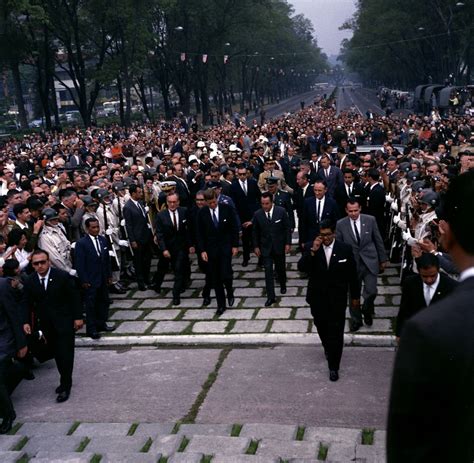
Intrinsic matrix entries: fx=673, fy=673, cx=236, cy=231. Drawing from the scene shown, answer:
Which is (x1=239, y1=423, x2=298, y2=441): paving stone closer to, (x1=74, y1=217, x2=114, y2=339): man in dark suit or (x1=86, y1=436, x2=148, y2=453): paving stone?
(x1=86, y1=436, x2=148, y2=453): paving stone

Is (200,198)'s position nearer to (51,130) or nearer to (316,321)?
(316,321)

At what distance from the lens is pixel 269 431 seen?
580 cm

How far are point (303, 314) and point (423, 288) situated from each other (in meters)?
3.74

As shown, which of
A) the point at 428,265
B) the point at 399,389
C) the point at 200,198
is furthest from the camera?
the point at 200,198

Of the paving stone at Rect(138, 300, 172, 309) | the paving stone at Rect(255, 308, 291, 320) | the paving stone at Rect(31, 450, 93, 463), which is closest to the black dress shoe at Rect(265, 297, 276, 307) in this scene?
the paving stone at Rect(255, 308, 291, 320)

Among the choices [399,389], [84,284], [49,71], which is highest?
[49,71]

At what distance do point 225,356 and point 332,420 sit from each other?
2096mm

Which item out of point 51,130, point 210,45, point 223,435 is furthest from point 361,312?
point 210,45

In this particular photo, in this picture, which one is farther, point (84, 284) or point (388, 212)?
point (388, 212)

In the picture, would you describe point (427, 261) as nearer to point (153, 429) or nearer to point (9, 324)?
point (153, 429)

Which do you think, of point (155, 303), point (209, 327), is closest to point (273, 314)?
point (209, 327)

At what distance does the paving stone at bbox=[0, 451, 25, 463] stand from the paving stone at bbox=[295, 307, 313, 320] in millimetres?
4350

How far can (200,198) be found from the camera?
10.3m

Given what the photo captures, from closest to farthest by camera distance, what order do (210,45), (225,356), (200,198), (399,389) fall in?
(399,389), (225,356), (200,198), (210,45)
